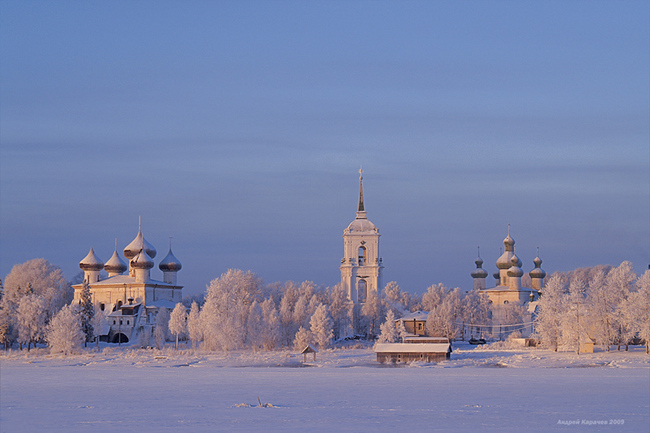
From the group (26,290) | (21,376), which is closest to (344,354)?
(21,376)

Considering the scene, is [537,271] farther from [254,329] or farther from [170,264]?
[254,329]

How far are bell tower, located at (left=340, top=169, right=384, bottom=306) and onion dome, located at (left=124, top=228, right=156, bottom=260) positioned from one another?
67.3ft

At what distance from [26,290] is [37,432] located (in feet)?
172

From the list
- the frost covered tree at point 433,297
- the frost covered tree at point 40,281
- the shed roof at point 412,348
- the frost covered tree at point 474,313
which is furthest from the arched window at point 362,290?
the shed roof at point 412,348

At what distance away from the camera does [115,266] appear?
95.9 m

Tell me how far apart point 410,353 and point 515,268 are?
5929 cm

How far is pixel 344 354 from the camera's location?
198 ft

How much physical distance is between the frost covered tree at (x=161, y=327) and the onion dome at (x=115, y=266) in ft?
40.7

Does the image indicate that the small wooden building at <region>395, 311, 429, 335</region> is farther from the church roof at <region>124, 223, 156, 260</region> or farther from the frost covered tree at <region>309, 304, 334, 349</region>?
the church roof at <region>124, 223, 156, 260</region>

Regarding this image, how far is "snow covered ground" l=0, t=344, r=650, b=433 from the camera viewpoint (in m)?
24.4

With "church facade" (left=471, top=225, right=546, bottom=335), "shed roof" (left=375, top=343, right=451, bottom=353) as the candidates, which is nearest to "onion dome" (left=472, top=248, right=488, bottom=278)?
"church facade" (left=471, top=225, right=546, bottom=335)

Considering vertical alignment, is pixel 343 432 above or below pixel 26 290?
below

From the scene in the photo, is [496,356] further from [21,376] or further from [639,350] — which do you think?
[21,376]

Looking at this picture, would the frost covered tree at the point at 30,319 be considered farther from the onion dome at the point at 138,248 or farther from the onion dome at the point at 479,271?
the onion dome at the point at 479,271
